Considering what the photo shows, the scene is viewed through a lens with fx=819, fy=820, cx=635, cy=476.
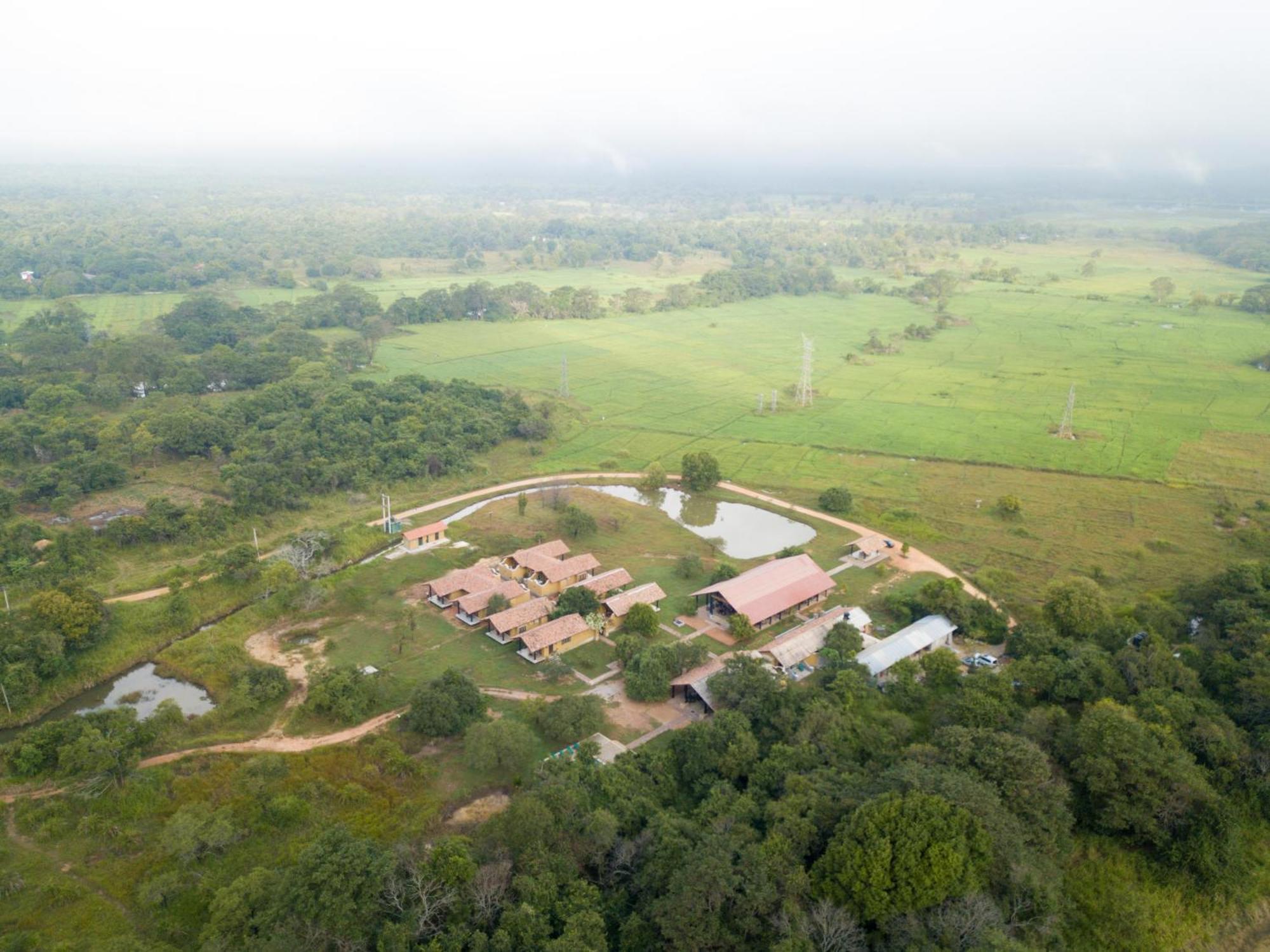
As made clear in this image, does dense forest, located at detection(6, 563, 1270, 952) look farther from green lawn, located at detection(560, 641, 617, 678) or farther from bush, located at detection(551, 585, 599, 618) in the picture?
bush, located at detection(551, 585, 599, 618)

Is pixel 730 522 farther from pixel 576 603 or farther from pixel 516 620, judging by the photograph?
pixel 516 620

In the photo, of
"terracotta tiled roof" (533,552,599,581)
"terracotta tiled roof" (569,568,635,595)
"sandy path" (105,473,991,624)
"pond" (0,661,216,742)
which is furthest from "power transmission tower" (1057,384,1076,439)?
"pond" (0,661,216,742)

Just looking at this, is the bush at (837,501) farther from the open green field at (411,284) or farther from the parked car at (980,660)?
the open green field at (411,284)

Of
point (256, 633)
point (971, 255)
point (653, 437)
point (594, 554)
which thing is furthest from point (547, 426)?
point (971, 255)

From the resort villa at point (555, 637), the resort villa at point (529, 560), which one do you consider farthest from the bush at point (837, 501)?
the resort villa at point (555, 637)

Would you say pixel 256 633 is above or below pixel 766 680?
below

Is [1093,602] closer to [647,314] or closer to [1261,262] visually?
[647,314]

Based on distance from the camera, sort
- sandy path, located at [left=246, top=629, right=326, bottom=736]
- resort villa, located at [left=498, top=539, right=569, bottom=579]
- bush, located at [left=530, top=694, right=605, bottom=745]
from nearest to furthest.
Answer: bush, located at [left=530, top=694, right=605, bottom=745], sandy path, located at [left=246, top=629, right=326, bottom=736], resort villa, located at [left=498, top=539, right=569, bottom=579]
